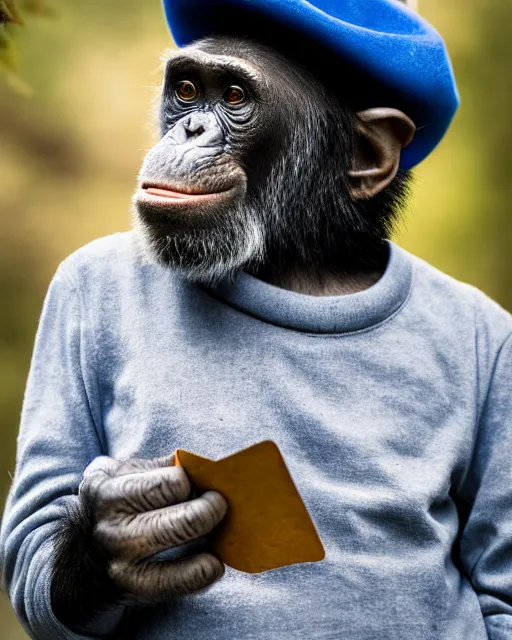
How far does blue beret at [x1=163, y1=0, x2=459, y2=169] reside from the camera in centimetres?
166

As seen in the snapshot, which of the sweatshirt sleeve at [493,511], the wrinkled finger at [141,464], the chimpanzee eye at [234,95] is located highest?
the chimpanzee eye at [234,95]

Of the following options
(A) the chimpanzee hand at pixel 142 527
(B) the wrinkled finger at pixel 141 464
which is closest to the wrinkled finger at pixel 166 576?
(A) the chimpanzee hand at pixel 142 527

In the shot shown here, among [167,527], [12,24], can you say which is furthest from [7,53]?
[167,527]

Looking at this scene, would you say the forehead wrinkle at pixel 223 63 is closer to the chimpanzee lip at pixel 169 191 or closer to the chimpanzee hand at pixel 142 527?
the chimpanzee lip at pixel 169 191

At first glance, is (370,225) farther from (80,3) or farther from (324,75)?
(80,3)

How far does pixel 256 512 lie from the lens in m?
1.36

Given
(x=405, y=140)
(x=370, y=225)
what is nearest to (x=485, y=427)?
(x=370, y=225)

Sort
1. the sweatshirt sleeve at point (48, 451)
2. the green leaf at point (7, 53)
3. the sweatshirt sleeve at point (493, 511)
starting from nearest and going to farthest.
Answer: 1. the sweatshirt sleeve at point (48, 451)
2. the green leaf at point (7, 53)
3. the sweatshirt sleeve at point (493, 511)

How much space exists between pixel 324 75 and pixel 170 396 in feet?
2.11

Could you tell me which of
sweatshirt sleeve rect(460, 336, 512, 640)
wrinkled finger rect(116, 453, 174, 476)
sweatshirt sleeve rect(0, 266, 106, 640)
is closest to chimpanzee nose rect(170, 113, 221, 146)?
sweatshirt sleeve rect(0, 266, 106, 640)

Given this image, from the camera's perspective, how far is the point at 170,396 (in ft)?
5.22

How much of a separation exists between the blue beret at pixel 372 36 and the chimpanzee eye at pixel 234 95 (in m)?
0.13

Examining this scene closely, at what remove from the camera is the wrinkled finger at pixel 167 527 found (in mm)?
1333

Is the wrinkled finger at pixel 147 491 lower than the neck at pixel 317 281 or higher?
lower
